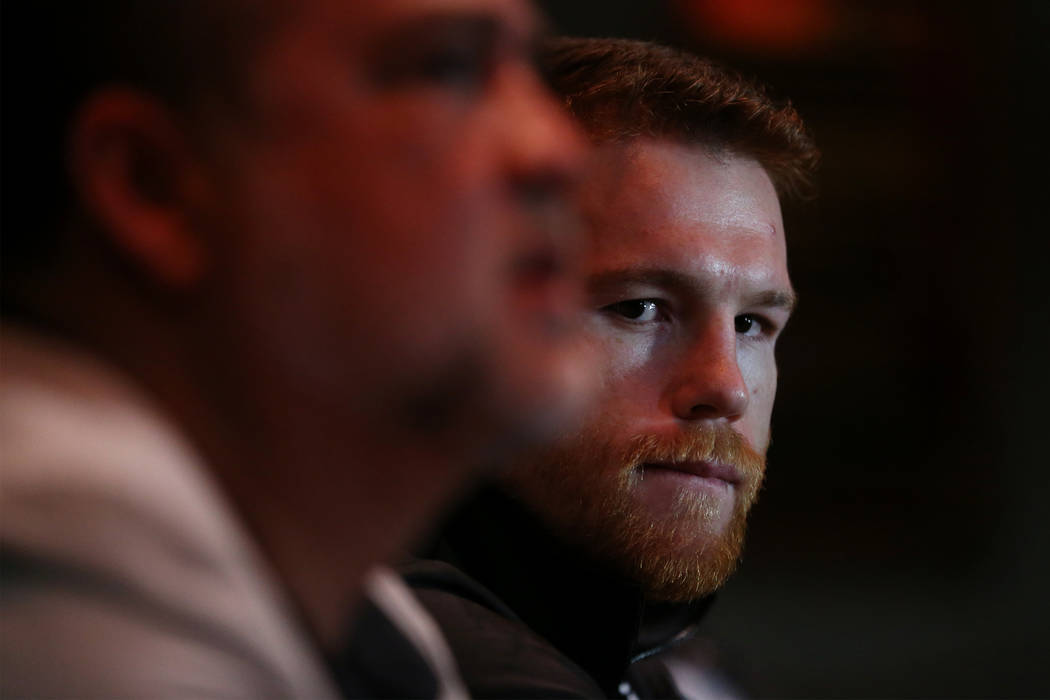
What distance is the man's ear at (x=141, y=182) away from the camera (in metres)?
0.61

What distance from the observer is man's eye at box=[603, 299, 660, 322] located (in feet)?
4.30

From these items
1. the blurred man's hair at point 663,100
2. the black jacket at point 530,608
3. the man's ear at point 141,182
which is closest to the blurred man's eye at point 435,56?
the man's ear at point 141,182

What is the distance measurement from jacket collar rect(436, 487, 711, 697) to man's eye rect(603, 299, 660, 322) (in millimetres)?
238

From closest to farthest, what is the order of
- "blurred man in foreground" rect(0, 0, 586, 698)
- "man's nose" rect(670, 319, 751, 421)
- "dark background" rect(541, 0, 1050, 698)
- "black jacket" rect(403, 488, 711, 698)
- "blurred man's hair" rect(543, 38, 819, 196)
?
"blurred man in foreground" rect(0, 0, 586, 698) → "black jacket" rect(403, 488, 711, 698) → "man's nose" rect(670, 319, 751, 421) → "blurred man's hair" rect(543, 38, 819, 196) → "dark background" rect(541, 0, 1050, 698)

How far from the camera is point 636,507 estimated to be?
50.1 inches

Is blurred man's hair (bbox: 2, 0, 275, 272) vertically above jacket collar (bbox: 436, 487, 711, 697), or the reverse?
blurred man's hair (bbox: 2, 0, 275, 272)

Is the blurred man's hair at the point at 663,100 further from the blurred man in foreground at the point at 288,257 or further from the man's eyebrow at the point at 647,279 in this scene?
the blurred man in foreground at the point at 288,257

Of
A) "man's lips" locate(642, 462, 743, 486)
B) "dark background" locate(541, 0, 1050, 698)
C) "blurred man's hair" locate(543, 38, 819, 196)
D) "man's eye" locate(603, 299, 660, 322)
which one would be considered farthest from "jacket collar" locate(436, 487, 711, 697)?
"dark background" locate(541, 0, 1050, 698)

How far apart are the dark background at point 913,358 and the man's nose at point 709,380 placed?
2325 mm

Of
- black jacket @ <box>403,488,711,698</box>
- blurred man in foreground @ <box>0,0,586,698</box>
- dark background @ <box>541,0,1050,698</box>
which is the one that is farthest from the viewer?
dark background @ <box>541,0,1050,698</box>

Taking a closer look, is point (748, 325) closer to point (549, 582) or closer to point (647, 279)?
point (647, 279)

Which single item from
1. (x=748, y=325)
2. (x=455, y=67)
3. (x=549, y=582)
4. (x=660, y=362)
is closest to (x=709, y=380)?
(x=660, y=362)

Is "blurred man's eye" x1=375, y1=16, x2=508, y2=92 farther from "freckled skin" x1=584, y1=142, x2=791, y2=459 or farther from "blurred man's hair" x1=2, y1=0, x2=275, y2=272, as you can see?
"freckled skin" x1=584, y1=142, x2=791, y2=459

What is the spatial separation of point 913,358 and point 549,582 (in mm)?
2622
